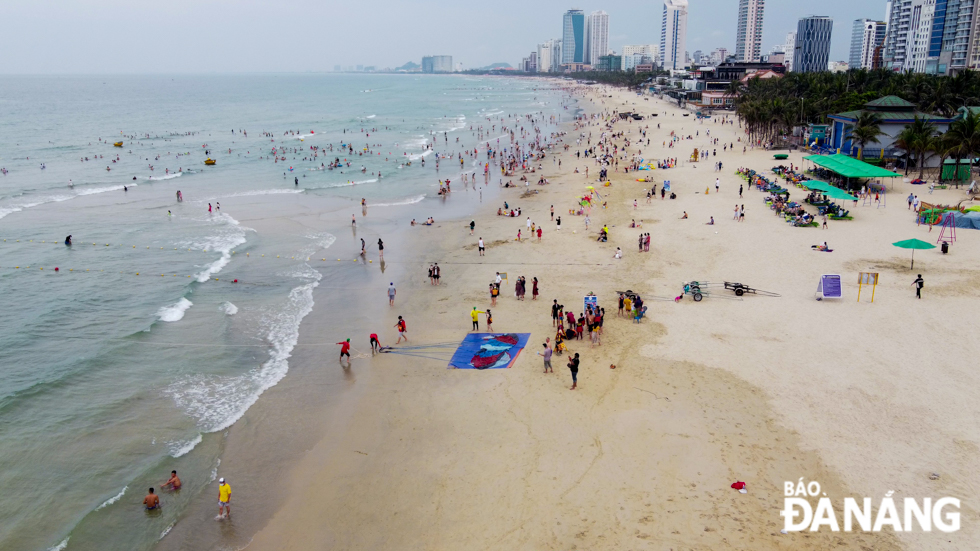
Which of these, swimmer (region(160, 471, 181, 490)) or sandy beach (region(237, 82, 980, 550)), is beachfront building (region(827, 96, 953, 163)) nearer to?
sandy beach (region(237, 82, 980, 550))

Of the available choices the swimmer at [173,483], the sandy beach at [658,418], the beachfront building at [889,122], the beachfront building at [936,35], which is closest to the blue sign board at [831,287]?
the sandy beach at [658,418]

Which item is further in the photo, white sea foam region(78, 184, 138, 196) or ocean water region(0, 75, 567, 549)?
white sea foam region(78, 184, 138, 196)

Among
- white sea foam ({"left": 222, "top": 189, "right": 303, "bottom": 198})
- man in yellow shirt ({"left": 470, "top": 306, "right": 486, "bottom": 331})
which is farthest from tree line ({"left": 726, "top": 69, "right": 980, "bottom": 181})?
white sea foam ({"left": 222, "top": 189, "right": 303, "bottom": 198})

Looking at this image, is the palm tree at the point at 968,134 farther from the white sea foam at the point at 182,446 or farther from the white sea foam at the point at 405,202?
the white sea foam at the point at 182,446

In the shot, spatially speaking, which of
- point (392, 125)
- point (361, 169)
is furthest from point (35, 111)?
point (361, 169)

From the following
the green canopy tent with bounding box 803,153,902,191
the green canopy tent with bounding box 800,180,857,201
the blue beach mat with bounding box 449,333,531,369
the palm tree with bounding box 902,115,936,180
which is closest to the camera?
the blue beach mat with bounding box 449,333,531,369

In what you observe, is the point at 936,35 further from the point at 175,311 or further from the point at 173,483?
the point at 173,483
